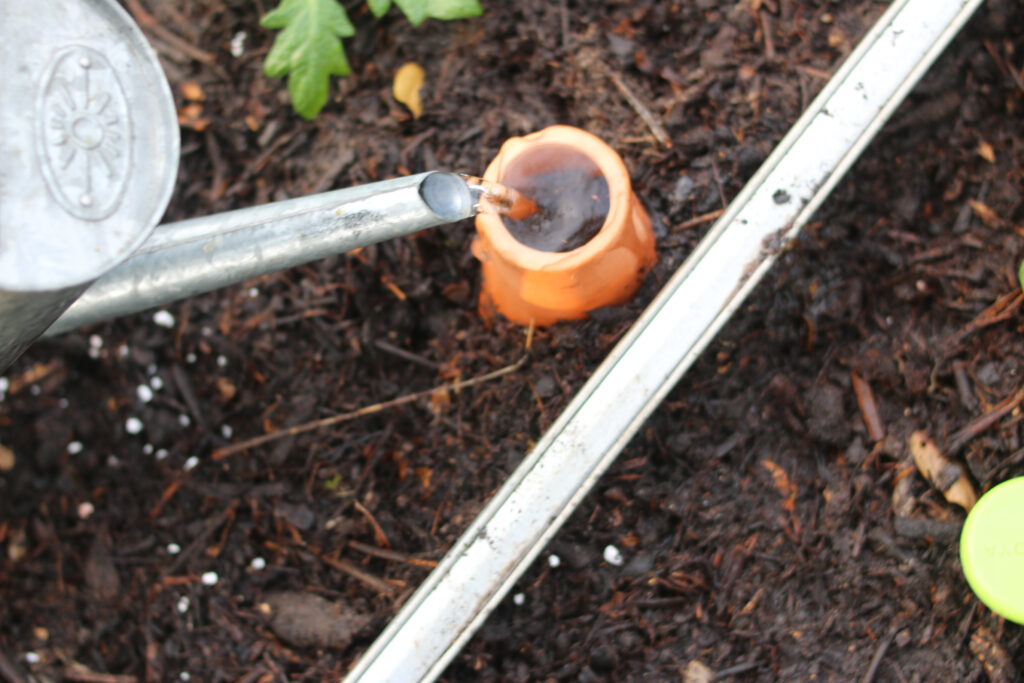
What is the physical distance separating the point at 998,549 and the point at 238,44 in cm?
194

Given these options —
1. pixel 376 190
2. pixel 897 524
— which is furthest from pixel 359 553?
pixel 897 524

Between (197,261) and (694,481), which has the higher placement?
(197,261)

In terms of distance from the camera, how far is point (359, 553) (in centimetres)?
166

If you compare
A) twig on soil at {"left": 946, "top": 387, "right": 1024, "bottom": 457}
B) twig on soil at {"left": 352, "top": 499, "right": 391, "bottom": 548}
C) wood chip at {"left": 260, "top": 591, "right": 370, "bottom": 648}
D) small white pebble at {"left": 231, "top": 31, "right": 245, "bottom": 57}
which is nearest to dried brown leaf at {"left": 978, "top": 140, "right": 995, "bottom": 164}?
twig on soil at {"left": 946, "top": 387, "right": 1024, "bottom": 457}

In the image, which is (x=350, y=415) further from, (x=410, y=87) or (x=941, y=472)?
(x=941, y=472)

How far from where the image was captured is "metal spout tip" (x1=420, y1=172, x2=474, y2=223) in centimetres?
119

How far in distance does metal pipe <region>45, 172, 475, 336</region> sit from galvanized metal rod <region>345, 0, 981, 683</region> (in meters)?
0.40

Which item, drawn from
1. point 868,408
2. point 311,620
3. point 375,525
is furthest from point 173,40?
point 868,408

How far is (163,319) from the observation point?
1.83 meters

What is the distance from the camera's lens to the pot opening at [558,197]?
4.76 feet

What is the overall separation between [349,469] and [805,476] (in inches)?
36.9

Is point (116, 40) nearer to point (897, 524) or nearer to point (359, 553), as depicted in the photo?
point (359, 553)

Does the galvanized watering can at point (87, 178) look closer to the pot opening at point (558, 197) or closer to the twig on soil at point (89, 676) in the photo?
the pot opening at point (558, 197)

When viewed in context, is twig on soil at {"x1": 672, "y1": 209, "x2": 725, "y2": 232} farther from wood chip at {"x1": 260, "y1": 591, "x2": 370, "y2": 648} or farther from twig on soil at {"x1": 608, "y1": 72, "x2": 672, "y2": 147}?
wood chip at {"x1": 260, "y1": 591, "x2": 370, "y2": 648}
